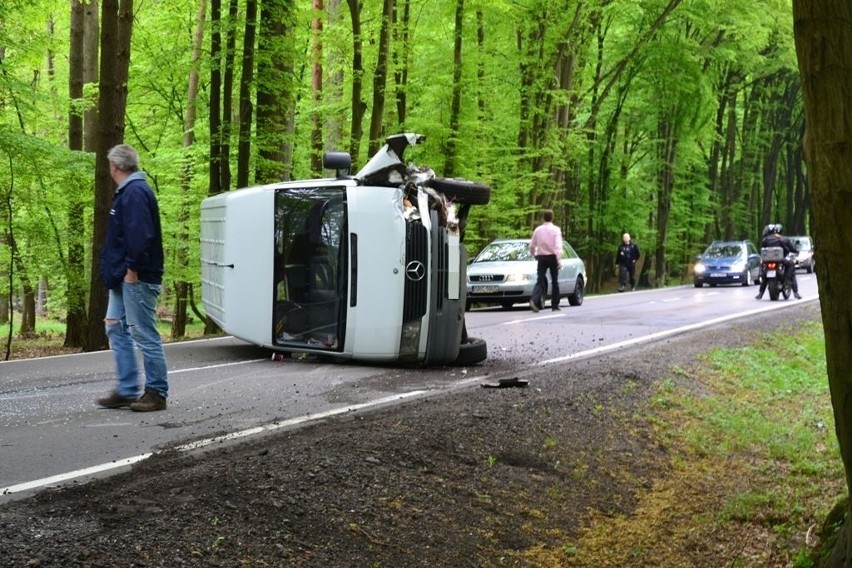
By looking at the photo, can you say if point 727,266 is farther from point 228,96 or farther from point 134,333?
point 134,333

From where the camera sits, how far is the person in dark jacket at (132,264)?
6984 mm

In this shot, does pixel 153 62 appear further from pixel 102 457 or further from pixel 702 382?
pixel 102 457

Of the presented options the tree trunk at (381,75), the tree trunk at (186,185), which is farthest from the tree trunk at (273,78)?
the tree trunk at (381,75)

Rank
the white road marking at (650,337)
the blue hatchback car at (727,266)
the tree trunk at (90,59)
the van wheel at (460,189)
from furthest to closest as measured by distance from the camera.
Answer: the blue hatchback car at (727,266) → the tree trunk at (90,59) → the white road marking at (650,337) → the van wheel at (460,189)

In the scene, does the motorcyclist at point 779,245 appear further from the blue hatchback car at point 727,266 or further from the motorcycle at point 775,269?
the blue hatchback car at point 727,266

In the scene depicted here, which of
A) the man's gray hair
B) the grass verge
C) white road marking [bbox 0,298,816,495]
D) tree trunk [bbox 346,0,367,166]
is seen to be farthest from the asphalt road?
tree trunk [bbox 346,0,367,166]

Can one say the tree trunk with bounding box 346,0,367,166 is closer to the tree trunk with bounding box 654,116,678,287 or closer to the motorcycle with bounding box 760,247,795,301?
the motorcycle with bounding box 760,247,795,301

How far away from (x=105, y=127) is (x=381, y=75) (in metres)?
9.05

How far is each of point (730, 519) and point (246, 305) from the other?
21.6 feet

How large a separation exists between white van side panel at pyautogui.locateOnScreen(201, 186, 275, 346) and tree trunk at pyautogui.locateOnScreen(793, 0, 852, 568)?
7.73 metres

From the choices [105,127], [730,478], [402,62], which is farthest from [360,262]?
[402,62]

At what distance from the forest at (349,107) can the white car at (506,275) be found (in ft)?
12.0

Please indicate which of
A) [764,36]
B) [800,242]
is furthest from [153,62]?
[800,242]

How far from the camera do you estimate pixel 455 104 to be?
2517 centimetres
